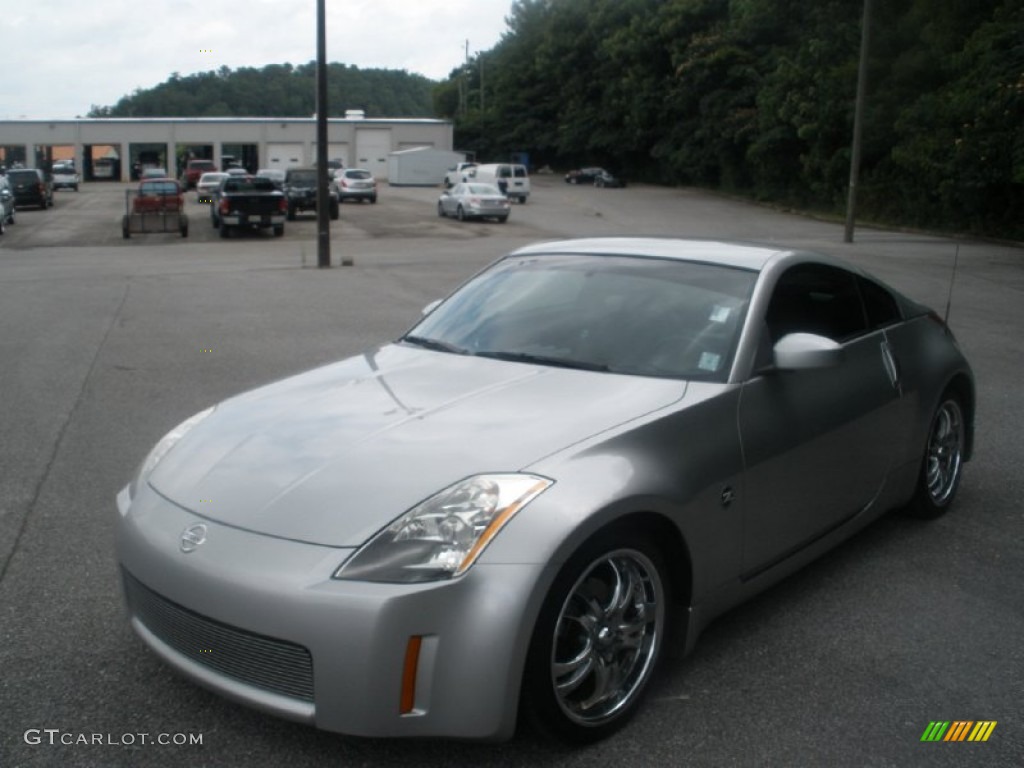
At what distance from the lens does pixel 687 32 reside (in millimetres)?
64188

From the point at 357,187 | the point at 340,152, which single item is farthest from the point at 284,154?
the point at 357,187

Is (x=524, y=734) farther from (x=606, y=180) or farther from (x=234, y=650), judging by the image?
(x=606, y=180)

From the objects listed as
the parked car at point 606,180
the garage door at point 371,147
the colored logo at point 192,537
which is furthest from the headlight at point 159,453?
the garage door at point 371,147

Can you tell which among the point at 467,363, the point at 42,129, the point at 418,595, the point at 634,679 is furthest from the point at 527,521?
the point at 42,129

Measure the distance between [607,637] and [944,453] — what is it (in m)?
3.06

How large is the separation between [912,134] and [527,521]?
40.6 metres

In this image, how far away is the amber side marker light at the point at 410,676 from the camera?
3049 mm

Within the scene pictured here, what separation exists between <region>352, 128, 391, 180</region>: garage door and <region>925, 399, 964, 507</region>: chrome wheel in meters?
84.9

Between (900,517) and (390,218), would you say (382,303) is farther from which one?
(390,218)

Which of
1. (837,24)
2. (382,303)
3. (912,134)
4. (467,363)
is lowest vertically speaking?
(382,303)

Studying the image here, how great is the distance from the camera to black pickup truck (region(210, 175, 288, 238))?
33781 mm

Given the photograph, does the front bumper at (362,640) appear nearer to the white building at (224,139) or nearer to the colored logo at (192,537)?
the colored logo at (192,537)

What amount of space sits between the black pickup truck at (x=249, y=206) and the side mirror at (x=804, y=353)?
1231 inches

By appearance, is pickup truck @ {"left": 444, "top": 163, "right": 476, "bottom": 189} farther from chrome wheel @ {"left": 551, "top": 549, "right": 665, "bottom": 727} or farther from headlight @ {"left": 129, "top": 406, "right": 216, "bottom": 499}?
chrome wheel @ {"left": 551, "top": 549, "right": 665, "bottom": 727}
